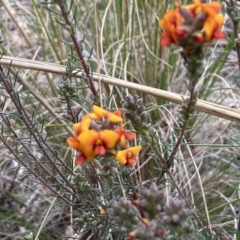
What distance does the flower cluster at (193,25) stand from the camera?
88 centimetres

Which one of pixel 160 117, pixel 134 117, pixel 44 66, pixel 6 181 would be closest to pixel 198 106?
pixel 134 117

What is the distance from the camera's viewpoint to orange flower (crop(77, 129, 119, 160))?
35.9 inches

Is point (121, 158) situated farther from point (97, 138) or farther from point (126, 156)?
point (97, 138)

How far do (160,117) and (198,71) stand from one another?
1.40 meters

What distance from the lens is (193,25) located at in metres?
0.89

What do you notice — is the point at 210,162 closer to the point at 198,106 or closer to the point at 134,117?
the point at 198,106

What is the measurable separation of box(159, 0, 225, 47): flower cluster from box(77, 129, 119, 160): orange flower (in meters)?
0.19

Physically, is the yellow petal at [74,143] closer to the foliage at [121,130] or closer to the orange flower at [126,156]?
the foliage at [121,130]

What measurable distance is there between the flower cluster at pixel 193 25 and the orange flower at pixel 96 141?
19 centimetres

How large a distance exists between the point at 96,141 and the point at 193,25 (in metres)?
0.27

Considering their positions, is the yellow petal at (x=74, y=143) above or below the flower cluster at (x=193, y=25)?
below

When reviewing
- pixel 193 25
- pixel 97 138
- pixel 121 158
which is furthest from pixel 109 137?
pixel 193 25

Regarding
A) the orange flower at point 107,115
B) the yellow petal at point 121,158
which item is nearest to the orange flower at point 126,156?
the yellow petal at point 121,158

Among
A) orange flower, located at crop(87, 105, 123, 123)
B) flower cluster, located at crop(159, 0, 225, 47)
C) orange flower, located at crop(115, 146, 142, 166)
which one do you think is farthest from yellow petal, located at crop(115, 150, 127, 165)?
flower cluster, located at crop(159, 0, 225, 47)
